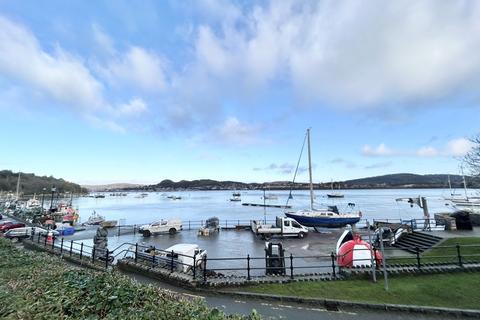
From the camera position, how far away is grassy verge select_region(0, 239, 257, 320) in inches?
143

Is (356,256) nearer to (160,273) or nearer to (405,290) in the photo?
(405,290)

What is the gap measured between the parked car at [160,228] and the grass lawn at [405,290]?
23158mm

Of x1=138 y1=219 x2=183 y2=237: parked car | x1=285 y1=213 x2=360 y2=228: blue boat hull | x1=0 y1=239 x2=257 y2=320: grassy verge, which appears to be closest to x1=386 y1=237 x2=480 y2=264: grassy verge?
x1=0 y1=239 x2=257 y2=320: grassy verge

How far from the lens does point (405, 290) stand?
10.4m

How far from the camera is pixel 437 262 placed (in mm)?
13492

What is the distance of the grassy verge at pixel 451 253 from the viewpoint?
13.6m

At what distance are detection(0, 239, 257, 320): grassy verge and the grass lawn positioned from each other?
729 centimetres

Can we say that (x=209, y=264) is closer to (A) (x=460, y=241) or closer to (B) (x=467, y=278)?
(B) (x=467, y=278)

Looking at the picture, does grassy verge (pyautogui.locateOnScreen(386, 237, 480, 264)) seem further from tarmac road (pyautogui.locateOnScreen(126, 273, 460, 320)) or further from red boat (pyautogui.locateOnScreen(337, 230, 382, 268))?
tarmac road (pyautogui.locateOnScreen(126, 273, 460, 320))

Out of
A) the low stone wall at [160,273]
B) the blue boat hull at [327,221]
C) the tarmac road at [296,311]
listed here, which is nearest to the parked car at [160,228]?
the blue boat hull at [327,221]

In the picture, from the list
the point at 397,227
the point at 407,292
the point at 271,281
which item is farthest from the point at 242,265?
the point at 397,227

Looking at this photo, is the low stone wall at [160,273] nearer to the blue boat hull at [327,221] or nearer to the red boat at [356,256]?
the red boat at [356,256]

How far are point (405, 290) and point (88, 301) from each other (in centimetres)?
1068

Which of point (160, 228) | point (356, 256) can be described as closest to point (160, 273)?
point (356, 256)
